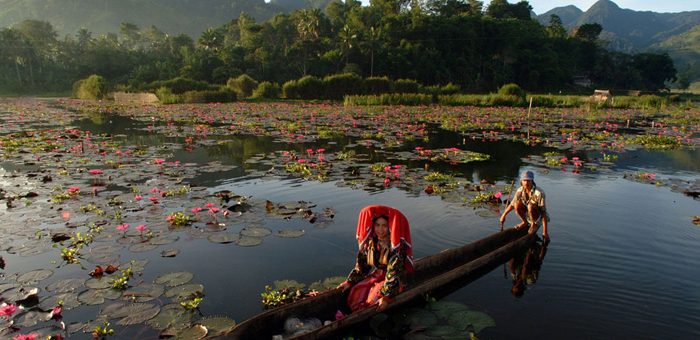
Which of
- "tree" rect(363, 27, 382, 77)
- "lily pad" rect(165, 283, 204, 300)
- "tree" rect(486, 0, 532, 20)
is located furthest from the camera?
"tree" rect(486, 0, 532, 20)

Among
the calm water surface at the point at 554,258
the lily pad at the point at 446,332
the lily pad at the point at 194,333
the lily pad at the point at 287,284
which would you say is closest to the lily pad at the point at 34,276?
the calm water surface at the point at 554,258

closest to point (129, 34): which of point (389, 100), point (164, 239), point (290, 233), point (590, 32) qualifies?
point (389, 100)

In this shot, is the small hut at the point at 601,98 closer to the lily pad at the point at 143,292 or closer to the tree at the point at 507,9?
the lily pad at the point at 143,292

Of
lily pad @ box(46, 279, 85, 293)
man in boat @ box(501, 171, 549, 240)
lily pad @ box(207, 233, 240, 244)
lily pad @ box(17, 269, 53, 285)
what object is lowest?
lily pad @ box(46, 279, 85, 293)

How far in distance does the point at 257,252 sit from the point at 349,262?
5.04 feet

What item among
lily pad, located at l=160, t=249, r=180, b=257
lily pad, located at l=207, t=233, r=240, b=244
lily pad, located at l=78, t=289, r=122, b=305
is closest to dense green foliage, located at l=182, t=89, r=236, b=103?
lily pad, located at l=207, t=233, r=240, b=244

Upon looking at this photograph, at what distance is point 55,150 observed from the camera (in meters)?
14.4

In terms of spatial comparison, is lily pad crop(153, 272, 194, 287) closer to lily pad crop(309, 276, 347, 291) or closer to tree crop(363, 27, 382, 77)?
lily pad crop(309, 276, 347, 291)

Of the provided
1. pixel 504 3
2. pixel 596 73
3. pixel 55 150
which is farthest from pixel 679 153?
pixel 504 3

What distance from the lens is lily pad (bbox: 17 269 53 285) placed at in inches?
222

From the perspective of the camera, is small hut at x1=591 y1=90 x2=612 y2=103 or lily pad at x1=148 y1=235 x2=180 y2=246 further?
small hut at x1=591 y1=90 x2=612 y2=103

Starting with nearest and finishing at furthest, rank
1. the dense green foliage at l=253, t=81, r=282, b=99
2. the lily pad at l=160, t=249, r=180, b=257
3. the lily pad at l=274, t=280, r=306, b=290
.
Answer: the lily pad at l=274, t=280, r=306, b=290 → the lily pad at l=160, t=249, r=180, b=257 → the dense green foliage at l=253, t=81, r=282, b=99

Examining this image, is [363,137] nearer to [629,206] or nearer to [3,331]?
[629,206]

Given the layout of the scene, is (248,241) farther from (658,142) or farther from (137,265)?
(658,142)
